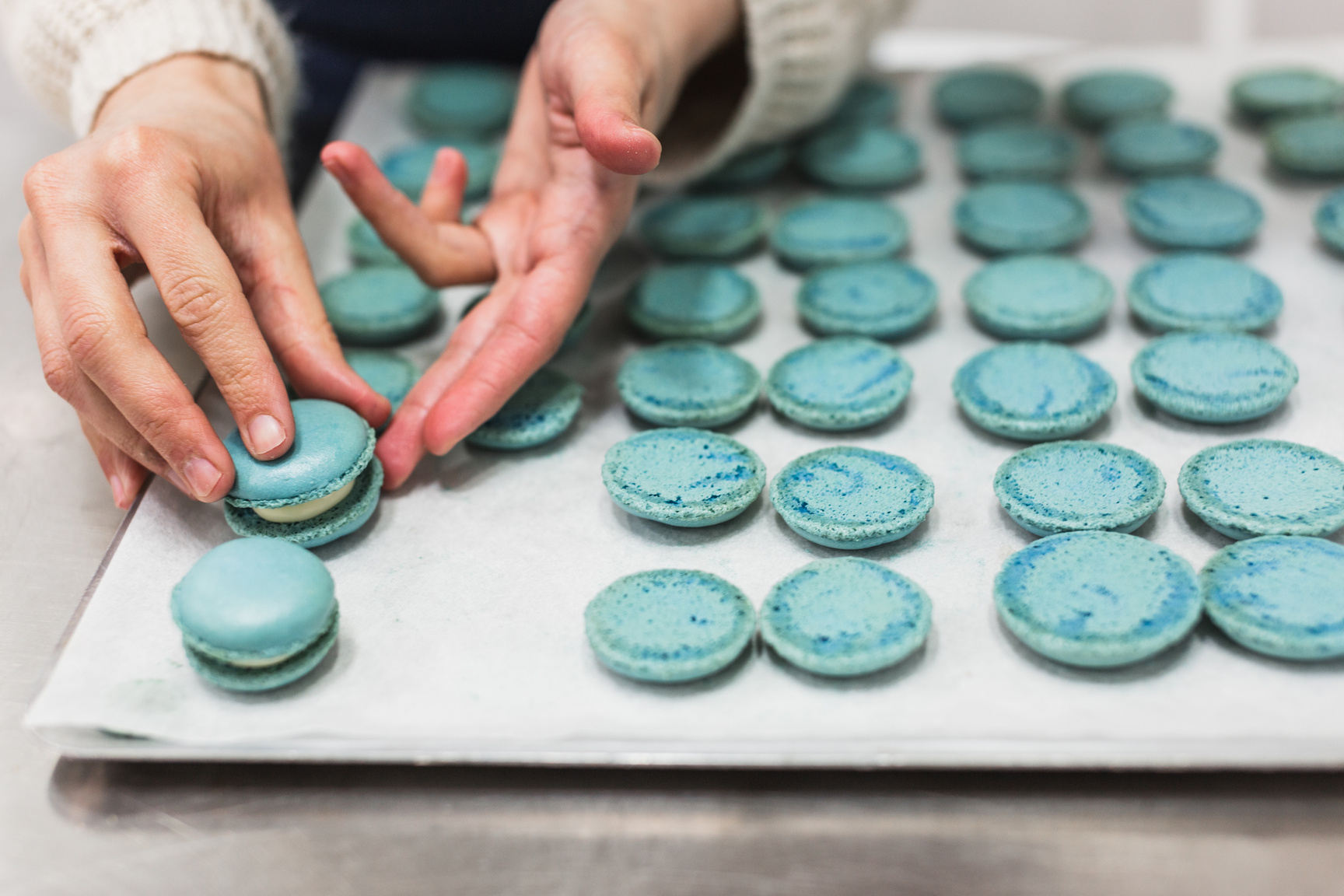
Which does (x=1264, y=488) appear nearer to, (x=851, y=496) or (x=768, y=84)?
(x=851, y=496)

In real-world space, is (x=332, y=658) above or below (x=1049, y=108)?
below

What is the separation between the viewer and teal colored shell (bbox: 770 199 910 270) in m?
1.80

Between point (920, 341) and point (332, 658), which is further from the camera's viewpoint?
point (920, 341)

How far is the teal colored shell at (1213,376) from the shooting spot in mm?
1412

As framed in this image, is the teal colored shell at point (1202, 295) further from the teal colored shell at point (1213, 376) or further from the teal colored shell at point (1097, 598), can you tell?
the teal colored shell at point (1097, 598)

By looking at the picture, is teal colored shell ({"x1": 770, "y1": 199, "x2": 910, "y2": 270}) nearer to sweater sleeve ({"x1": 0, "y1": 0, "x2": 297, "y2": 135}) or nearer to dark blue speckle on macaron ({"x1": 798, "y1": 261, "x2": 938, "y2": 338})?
dark blue speckle on macaron ({"x1": 798, "y1": 261, "x2": 938, "y2": 338})

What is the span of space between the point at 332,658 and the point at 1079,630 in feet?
2.50

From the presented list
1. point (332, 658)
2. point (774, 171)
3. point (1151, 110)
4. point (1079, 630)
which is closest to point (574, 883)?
point (332, 658)

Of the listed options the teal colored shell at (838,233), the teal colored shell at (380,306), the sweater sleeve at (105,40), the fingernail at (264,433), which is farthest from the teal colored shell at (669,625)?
the sweater sleeve at (105,40)

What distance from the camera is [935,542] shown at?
1300 millimetres

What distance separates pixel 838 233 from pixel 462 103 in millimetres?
856

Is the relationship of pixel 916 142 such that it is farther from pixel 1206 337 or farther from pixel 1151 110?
pixel 1206 337

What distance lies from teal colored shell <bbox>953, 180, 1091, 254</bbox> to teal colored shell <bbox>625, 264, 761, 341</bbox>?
40 cm

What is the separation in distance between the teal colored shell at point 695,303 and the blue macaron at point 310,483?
496 mm
